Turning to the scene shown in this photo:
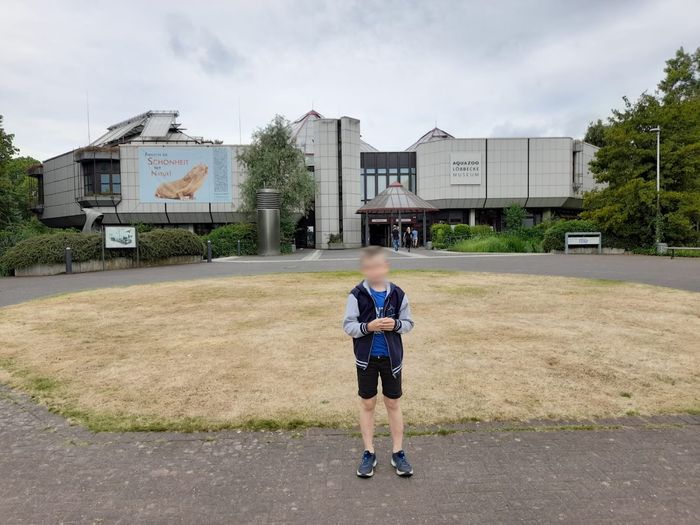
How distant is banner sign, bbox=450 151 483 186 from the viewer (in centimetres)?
4675

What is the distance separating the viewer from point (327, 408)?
4.32 metres

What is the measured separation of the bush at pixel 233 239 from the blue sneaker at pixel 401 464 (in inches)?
1169

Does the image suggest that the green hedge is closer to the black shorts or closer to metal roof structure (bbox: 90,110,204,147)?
the black shorts

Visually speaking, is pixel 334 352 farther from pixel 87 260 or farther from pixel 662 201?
pixel 662 201

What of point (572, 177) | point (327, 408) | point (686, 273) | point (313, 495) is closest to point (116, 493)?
point (313, 495)

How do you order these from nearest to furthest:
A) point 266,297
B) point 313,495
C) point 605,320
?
point 313,495
point 605,320
point 266,297

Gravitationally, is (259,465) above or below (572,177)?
below

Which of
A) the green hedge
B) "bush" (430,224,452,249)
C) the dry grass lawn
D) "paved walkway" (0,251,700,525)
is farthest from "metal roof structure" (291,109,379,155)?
"paved walkway" (0,251,700,525)

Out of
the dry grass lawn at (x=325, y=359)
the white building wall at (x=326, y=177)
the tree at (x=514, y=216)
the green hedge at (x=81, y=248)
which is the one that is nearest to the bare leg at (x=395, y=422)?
the dry grass lawn at (x=325, y=359)

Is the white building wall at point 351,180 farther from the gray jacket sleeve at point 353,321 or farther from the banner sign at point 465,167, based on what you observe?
the gray jacket sleeve at point 353,321

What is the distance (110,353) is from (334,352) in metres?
2.91

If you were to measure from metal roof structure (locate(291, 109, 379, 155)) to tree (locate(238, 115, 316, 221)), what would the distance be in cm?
1243

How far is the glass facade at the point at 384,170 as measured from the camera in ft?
158

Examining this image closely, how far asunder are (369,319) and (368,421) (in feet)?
2.46
